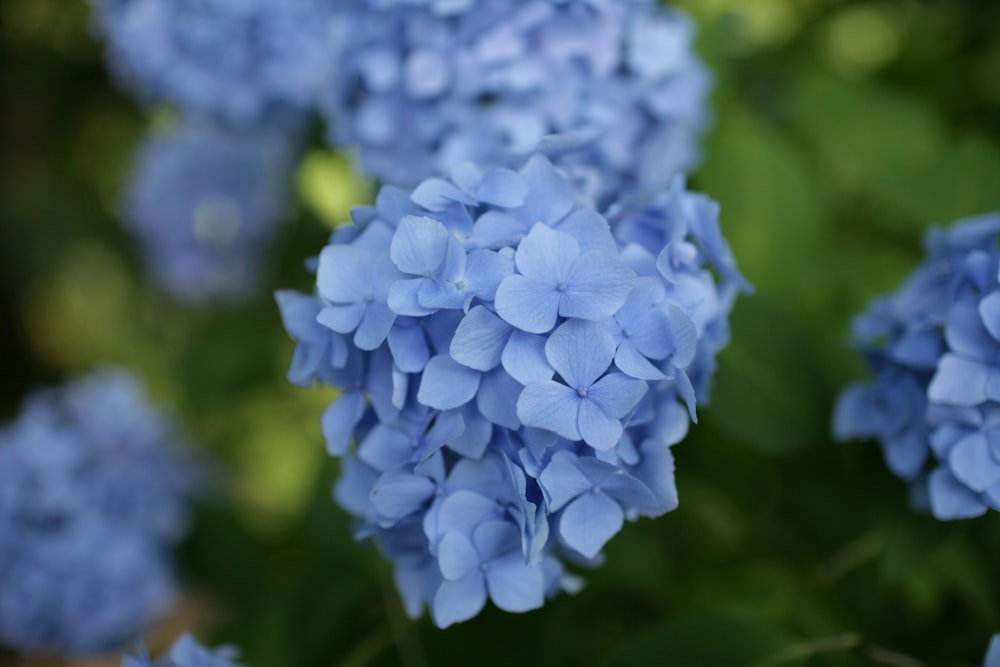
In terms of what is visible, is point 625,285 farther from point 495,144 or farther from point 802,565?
point 802,565

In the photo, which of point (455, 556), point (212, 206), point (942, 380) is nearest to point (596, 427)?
point (455, 556)

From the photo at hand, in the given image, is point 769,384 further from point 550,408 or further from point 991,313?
point 550,408

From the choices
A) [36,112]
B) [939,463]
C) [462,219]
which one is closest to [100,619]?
[462,219]

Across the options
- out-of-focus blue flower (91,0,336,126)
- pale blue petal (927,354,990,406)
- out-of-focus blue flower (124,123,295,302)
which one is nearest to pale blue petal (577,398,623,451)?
pale blue petal (927,354,990,406)

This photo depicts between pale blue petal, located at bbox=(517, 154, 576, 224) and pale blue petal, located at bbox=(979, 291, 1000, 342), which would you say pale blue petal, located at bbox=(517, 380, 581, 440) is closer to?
pale blue petal, located at bbox=(517, 154, 576, 224)

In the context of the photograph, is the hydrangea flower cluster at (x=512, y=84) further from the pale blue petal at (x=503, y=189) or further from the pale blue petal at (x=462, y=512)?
the pale blue petal at (x=462, y=512)

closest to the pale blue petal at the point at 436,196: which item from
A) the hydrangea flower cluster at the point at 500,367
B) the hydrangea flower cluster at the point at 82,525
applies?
the hydrangea flower cluster at the point at 500,367
